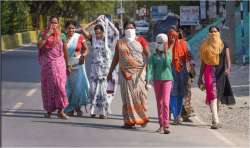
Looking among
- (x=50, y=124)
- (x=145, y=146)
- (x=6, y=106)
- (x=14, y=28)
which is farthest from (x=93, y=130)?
(x=14, y=28)

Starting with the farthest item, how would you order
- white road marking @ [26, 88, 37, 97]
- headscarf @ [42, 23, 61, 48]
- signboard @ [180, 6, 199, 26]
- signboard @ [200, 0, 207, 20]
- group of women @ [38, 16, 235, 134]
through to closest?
signboard @ [200, 0, 207, 20] < signboard @ [180, 6, 199, 26] < white road marking @ [26, 88, 37, 97] < headscarf @ [42, 23, 61, 48] < group of women @ [38, 16, 235, 134]

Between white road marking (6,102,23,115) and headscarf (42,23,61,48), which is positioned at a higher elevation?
headscarf (42,23,61,48)

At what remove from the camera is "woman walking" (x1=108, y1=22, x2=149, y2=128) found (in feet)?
34.6

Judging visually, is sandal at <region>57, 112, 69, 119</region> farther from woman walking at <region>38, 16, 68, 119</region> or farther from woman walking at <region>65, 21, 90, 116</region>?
woman walking at <region>65, 21, 90, 116</region>

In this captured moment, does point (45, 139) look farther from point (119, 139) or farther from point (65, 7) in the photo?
point (65, 7)

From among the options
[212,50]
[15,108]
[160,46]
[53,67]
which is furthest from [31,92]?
[160,46]

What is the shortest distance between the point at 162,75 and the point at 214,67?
1.19 meters

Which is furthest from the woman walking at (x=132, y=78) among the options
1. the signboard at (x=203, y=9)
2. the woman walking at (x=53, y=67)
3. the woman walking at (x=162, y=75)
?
the signboard at (x=203, y=9)

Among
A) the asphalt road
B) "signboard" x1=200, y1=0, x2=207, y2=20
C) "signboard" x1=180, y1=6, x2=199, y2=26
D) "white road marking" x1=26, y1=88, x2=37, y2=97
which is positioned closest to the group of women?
the asphalt road

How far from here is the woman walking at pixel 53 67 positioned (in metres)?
11.6

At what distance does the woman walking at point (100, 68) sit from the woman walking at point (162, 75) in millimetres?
1752

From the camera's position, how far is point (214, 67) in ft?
36.4

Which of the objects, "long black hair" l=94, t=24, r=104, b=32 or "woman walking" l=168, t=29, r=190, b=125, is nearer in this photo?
"woman walking" l=168, t=29, r=190, b=125

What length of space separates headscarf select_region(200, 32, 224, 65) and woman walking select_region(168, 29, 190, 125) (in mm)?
360
